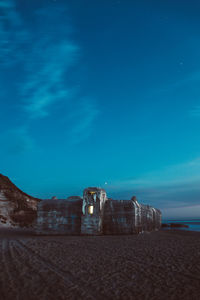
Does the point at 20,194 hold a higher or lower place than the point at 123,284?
higher

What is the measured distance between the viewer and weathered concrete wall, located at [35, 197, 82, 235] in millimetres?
26875

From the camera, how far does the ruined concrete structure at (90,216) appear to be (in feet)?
84.6

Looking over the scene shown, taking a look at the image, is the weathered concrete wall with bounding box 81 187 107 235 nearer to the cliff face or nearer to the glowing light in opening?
the glowing light in opening

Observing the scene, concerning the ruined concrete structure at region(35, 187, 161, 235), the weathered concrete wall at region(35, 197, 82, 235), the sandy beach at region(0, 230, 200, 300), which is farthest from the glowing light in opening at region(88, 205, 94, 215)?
the sandy beach at region(0, 230, 200, 300)

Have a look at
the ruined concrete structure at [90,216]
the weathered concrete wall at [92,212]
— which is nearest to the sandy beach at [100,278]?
the weathered concrete wall at [92,212]

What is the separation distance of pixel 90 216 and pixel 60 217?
4.22 meters

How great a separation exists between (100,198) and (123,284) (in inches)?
752

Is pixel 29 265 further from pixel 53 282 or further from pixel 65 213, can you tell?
pixel 65 213

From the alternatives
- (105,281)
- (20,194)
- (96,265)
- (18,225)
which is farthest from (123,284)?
(20,194)

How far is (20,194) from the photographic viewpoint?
5356 centimetres

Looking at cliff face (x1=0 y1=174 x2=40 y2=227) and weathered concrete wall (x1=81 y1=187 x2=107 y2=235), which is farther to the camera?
cliff face (x1=0 y1=174 x2=40 y2=227)

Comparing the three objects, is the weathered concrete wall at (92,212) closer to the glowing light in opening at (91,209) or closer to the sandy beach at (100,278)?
the glowing light in opening at (91,209)

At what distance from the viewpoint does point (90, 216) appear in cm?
2577

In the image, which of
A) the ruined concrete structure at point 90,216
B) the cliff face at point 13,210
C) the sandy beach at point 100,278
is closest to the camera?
the sandy beach at point 100,278
